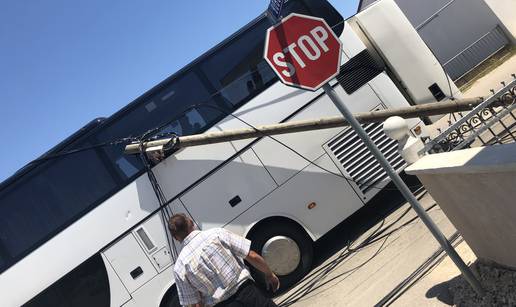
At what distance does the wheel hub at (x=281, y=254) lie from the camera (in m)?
7.86

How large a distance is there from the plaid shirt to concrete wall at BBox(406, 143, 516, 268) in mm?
1791

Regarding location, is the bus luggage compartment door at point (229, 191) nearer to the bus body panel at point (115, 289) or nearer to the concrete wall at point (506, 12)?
the bus body panel at point (115, 289)

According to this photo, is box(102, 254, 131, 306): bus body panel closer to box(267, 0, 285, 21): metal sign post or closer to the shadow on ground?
the shadow on ground

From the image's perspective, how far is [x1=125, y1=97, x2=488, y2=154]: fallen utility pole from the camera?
7.45 metres

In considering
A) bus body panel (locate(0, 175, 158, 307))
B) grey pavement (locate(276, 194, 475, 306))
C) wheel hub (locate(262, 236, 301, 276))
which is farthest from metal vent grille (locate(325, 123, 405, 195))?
bus body panel (locate(0, 175, 158, 307))

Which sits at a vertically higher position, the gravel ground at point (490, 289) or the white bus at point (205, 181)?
the white bus at point (205, 181)

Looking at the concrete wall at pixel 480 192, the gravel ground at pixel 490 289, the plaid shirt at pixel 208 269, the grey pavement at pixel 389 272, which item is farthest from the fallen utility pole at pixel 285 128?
the plaid shirt at pixel 208 269

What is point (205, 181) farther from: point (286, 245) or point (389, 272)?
point (389, 272)

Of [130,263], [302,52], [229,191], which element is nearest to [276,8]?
[302,52]

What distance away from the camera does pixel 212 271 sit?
4156 millimetres

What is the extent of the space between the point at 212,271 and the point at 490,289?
92.0 inches

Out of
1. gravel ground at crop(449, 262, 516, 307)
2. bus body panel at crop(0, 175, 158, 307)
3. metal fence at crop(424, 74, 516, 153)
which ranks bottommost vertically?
gravel ground at crop(449, 262, 516, 307)

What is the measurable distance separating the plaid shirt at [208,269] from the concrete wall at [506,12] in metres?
21.9

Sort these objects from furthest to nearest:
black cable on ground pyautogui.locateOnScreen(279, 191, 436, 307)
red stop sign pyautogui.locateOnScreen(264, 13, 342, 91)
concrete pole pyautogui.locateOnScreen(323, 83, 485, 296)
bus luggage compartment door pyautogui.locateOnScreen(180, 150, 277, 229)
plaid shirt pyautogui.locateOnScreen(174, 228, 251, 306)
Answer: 1. bus luggage compartment door pyautogui.locateOnScreen(180, 150, 277, 229)
2. black cable on ground pyautogui.locateOnScreen(279, 191, 436, 307)
3. plaid shirt pyautogui.locateOnScreen(174, 228, 251, 306)
4. concrete pole pyautogui.locateOnScreen(323, 83, 485, 296)
5. red stop sign pyautogui.locateOnScreen(264, 13, 342, 91)
